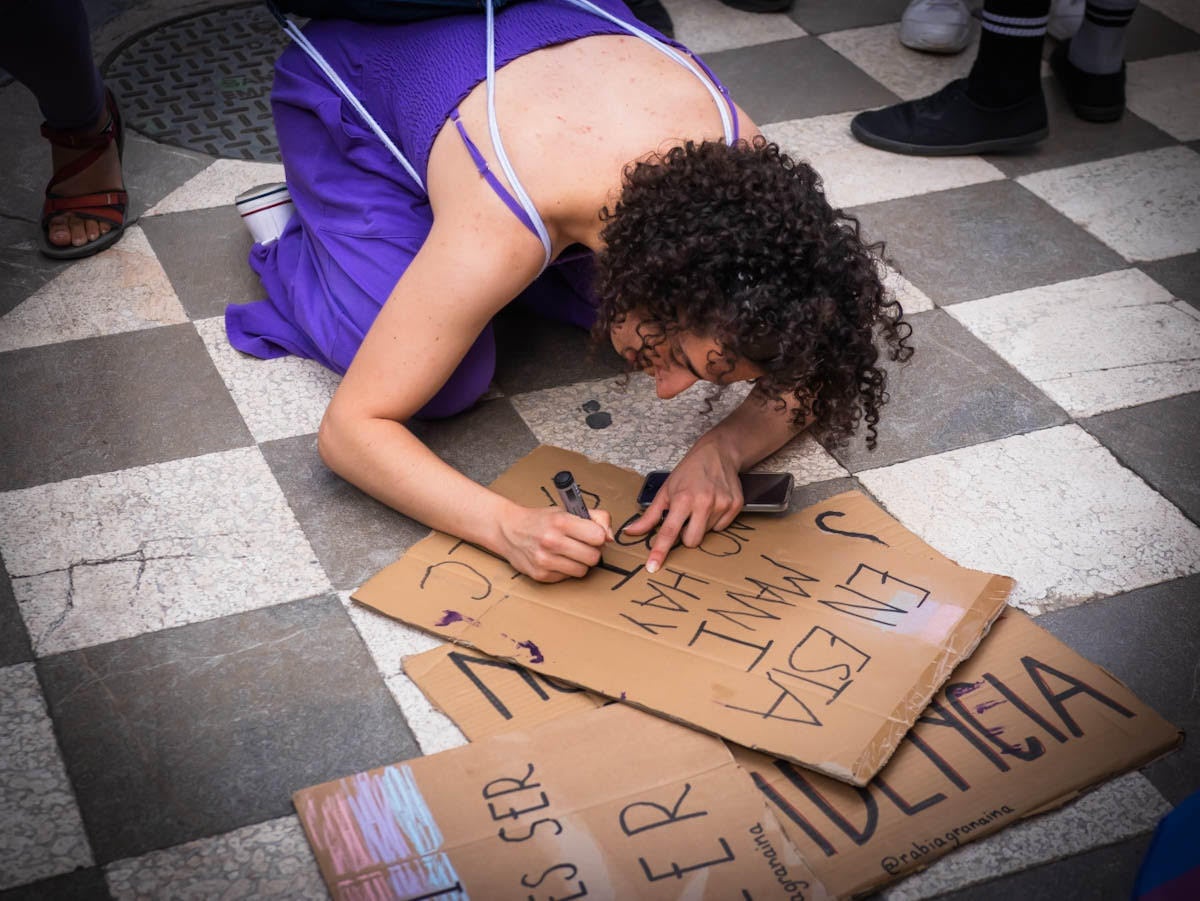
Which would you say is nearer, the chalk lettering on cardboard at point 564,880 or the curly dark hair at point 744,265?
the chalk lettering on cardboard at point 564,880

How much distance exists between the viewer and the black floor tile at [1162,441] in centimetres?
163

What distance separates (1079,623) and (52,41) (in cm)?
171

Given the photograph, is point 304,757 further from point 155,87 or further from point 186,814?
point 155,87

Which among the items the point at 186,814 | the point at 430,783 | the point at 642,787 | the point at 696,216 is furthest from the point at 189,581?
the point at 696,216

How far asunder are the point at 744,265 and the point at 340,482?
65cm

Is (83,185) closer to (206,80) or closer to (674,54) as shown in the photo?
(206,80)

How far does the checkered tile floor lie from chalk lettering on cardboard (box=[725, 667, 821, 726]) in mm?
181

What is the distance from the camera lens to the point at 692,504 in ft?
4.91

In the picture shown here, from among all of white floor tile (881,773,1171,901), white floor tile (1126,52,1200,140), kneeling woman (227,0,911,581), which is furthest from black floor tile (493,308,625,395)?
white floor tile (1126,52,1200,140)

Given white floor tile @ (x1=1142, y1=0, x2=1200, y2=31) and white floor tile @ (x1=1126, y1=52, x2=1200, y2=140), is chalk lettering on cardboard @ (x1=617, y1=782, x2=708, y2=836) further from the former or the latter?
white floor tile @ (x1=1142, y1=0, x2=1200, y2=31)

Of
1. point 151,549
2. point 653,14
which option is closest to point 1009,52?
point 653,14

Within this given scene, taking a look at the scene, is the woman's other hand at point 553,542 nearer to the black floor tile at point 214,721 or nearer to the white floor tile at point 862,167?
the black floor tile at point 214,721

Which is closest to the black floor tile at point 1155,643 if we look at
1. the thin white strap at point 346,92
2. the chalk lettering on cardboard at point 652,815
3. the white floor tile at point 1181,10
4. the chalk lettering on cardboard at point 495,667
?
the chalk lettering on cardboard at point 652,815

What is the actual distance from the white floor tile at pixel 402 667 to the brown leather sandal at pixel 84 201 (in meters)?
0.95
